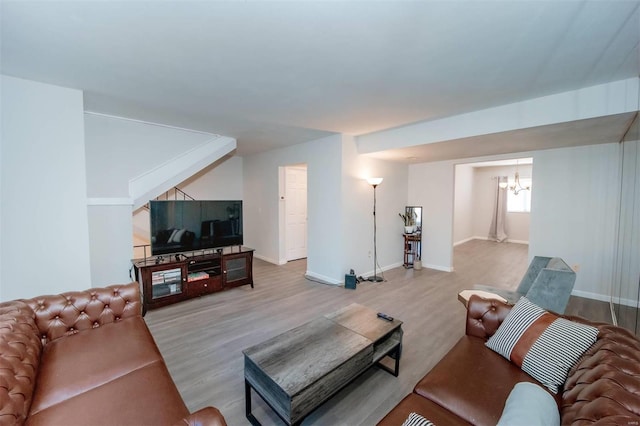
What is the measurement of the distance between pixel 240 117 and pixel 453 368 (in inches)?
135

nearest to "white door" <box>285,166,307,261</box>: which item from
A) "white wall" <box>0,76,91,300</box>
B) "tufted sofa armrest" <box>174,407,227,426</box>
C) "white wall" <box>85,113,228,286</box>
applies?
"white wall" <box>85,113,228,286</box>

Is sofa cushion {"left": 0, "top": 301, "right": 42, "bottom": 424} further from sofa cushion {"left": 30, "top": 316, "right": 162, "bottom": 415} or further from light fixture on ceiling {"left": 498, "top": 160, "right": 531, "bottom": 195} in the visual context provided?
light fixture on ceiling {"left": 498, "top": 160, "right": 531, "bottom": 195}

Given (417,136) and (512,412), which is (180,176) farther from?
(512,412)

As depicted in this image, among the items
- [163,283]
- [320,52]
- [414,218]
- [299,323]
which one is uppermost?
[320,52]

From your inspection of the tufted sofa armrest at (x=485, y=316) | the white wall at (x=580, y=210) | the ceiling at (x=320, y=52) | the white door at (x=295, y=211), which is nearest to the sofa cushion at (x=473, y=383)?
the tufted sofa armrest at (x=485, y=316)

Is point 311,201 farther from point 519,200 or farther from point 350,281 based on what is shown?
point 519,200

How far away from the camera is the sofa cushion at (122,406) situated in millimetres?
1169

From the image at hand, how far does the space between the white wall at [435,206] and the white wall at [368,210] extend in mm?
294

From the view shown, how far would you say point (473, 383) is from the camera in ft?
4.76

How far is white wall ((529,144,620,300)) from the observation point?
3.78 m

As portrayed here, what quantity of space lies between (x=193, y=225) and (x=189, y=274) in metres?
0.72

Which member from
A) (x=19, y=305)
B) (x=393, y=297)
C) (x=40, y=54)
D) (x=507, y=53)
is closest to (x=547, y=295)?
(x=393, y=297)

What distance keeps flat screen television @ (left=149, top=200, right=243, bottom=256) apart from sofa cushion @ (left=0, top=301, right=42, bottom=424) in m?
1.83

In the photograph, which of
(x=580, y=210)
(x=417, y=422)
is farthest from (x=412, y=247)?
(x=417, y=422)
